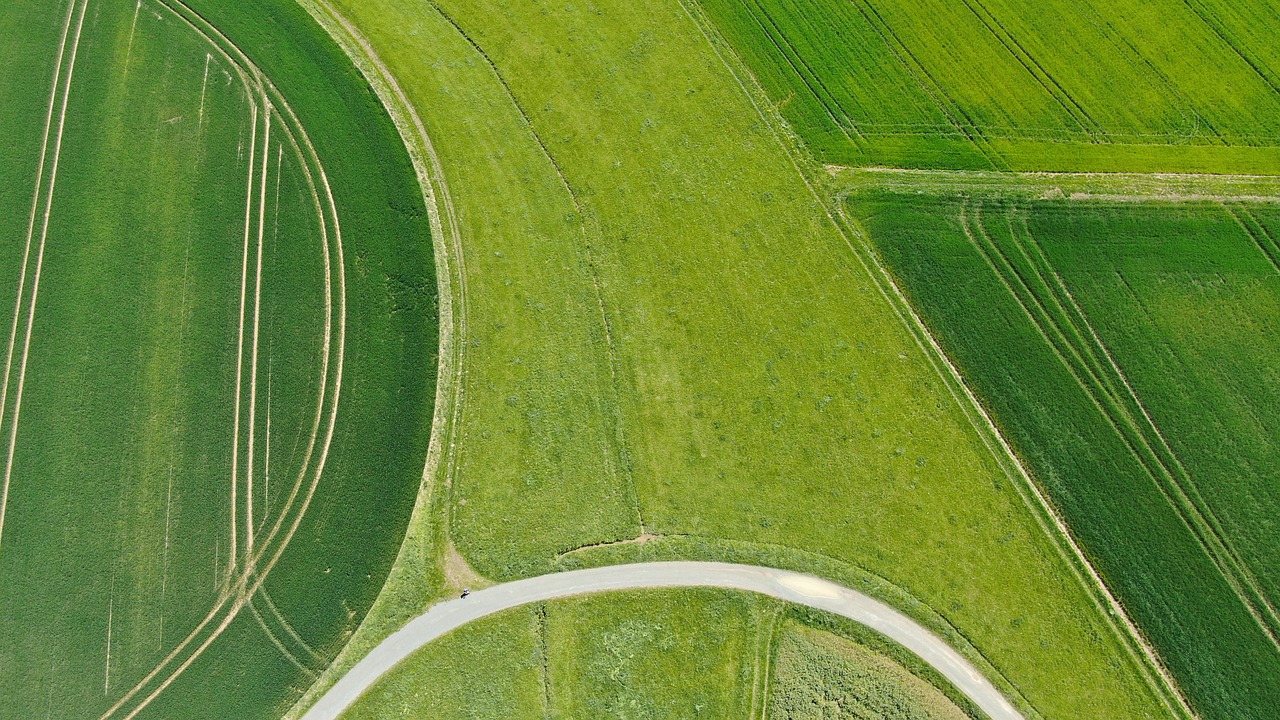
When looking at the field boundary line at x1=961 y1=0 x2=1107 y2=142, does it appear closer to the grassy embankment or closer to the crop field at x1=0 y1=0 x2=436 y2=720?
the grassy embankment

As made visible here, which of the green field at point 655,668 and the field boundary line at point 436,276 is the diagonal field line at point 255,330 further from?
the green field at point 655,668

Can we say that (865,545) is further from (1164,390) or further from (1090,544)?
(1164,390)

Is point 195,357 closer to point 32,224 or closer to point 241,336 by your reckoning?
point 241,336

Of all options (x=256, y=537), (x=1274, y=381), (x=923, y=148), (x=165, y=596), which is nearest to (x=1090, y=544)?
(x=1274, y=381)

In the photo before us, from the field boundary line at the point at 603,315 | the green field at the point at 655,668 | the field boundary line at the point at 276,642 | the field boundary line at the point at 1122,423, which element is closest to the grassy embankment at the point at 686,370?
the field boundary line at the point at 603,315

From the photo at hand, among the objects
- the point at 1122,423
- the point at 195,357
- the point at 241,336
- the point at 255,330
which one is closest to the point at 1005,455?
the point at 1122,423

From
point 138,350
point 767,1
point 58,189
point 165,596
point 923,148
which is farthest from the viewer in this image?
point 767,1
